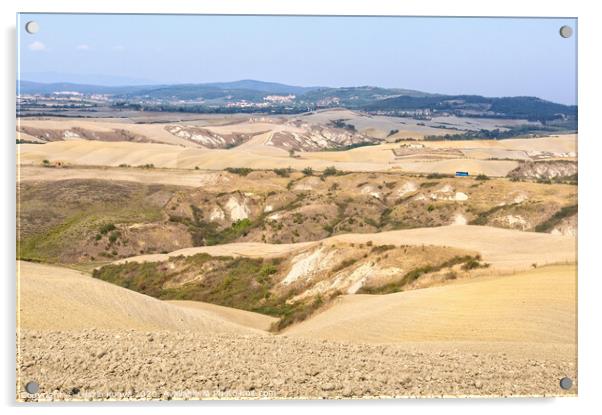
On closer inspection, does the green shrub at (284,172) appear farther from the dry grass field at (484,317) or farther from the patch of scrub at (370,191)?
the dry grass field at (484,317)

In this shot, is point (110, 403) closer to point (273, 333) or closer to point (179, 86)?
point (273, 333)

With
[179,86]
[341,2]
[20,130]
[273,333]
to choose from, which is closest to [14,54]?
[20,130]

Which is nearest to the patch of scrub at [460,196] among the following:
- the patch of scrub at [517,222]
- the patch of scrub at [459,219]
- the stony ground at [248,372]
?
the patch of scrub at [459,219]

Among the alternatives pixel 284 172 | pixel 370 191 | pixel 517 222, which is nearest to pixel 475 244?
pixel 517 222

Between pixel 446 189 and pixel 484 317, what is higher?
pixel 446 189

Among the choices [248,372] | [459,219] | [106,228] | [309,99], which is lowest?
[248,372]

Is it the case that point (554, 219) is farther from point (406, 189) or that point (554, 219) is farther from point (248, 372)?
point (248, 372)

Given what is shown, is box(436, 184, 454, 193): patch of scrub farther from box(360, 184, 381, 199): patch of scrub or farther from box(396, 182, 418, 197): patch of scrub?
box(360, 184, 381, 199): patch of scrub
